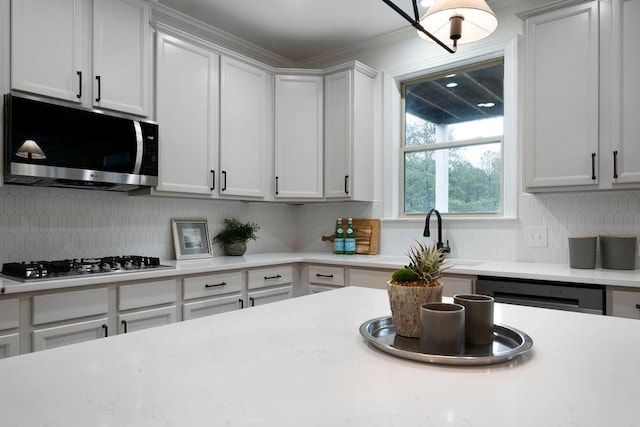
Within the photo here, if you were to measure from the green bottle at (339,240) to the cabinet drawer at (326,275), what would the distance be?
42 cm

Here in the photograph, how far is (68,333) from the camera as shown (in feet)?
7.08

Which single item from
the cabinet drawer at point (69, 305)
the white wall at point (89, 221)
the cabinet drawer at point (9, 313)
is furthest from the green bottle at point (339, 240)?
the cabinet drawer at point (9, 313)

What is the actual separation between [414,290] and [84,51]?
2.43 m

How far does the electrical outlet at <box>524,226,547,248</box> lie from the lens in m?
2.93

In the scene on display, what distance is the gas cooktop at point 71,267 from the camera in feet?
6.99

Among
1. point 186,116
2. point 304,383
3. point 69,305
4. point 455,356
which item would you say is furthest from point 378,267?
point 304,383

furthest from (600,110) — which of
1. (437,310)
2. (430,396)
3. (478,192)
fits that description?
(430,396)

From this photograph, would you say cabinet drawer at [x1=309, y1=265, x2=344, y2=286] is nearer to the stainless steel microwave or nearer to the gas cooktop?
the gas cooktop

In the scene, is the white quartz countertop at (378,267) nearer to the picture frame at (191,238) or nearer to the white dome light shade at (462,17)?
the picture frame at (191,238)

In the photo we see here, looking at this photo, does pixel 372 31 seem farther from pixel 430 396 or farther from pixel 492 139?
pixel 430 396

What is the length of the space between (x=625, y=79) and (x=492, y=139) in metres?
0.98

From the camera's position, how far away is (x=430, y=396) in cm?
68

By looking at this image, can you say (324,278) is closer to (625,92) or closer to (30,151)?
(30,151)

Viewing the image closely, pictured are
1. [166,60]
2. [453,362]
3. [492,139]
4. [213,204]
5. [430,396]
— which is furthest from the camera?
[213,204]
